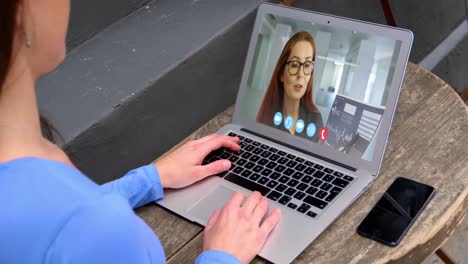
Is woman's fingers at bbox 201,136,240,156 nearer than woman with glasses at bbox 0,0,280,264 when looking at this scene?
No

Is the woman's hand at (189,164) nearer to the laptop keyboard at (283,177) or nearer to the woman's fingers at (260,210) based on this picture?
the laptop keyboard at (283,177)

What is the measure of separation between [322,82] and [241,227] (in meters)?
0.36

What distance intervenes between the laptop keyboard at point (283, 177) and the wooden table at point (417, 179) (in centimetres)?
5

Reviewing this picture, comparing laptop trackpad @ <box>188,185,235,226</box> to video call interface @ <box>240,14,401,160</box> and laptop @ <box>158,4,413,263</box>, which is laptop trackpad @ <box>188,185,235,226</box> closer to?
laptop @ <box>158,4,413,263</box>

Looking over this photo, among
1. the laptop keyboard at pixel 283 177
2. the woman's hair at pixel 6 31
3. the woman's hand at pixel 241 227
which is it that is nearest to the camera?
the woman's hair at pixel 6 31

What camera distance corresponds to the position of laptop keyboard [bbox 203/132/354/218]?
1.09 m

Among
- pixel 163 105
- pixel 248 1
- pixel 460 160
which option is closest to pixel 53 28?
A: pixel 460 160

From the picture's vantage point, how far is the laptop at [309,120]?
111 cm

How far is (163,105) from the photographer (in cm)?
175

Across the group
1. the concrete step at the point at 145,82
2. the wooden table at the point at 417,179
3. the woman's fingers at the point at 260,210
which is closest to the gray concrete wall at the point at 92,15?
the concrete step at the point at 145,82

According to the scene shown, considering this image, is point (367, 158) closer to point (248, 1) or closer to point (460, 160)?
point (460, 160)

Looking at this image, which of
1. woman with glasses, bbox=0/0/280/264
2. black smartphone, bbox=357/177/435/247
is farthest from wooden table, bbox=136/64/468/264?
woman with glasses, bbox=0/0/280/264

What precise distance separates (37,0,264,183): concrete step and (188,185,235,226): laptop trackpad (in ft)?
1.77

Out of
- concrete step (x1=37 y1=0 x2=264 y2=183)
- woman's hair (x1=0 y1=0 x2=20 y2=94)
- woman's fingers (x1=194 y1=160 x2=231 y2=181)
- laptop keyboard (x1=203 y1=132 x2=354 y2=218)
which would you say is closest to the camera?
woman's hair (x1=0 y1=0 x2=20 y2=94)
